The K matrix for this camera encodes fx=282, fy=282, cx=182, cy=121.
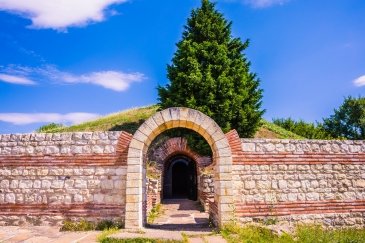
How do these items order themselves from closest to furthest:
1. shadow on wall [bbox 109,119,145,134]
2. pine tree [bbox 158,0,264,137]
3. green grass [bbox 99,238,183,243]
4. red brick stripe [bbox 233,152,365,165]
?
green grass [bbox 99,238,183,243] → red brick stripe [bbox 233,152,365,165] → pine tree [bbox 158,0,264,137] → shadow on wall [bbox 109,119,145,134]

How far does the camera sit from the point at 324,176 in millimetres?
7918

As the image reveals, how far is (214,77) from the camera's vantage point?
50.2 ft

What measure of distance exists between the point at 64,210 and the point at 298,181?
250 inches

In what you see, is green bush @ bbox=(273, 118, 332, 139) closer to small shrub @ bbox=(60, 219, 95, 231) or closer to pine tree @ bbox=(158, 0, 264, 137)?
pine tree @ bbox=(158, 0, 264, 137)

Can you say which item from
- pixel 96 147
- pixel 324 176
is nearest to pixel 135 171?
pixel 96 147

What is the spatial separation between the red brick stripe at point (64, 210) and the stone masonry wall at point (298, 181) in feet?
10.8

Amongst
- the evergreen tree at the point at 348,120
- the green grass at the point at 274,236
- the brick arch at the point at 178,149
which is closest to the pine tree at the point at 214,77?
the brick arch at the point at 178,149

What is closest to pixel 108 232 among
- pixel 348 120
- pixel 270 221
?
pixel 270 221

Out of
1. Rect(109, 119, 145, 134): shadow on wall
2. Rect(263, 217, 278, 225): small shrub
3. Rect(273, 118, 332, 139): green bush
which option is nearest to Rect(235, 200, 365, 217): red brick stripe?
Rect(263, 217, 278, 225): small shrub

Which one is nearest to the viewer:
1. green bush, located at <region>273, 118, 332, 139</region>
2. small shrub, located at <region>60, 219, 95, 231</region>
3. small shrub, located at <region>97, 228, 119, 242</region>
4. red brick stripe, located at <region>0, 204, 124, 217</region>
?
small shrub, located at <region>97, 228, 119, 242</region>

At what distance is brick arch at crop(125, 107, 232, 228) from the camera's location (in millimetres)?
7152

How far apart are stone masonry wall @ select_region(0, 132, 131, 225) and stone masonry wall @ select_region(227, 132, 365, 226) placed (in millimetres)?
3263

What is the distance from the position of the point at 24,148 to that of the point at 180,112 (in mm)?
4448

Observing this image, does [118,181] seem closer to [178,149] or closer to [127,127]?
[178,149]
